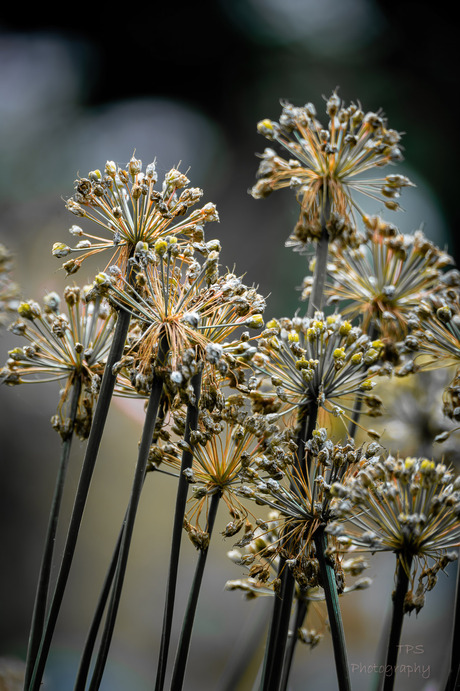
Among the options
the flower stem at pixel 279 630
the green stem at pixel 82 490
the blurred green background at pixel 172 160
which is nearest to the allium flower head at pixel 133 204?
the green stem at pixel 82 490

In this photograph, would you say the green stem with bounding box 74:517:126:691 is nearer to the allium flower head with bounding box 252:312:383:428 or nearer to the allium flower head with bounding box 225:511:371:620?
the allium flower head with bounding box 225:511:371:620

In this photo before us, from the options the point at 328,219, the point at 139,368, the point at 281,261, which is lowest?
the point at 139,368

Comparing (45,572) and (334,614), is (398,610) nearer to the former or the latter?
(334,614)

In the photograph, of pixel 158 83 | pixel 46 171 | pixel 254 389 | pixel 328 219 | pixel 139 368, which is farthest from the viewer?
pixel 158 83

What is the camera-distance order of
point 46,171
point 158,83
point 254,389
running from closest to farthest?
1. point 254,389
2. point 46,171
3. point 158,83

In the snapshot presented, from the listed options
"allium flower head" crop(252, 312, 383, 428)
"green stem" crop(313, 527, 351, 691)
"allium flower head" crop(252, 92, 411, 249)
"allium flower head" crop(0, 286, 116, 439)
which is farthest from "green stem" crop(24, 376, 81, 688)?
"allium flower head" crop(252, 92, 411, 249)

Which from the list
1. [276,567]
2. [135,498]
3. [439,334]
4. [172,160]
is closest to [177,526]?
[135,498]

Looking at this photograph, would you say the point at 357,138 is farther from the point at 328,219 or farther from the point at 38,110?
the point at 38,110

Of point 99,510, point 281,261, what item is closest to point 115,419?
point 99,510
